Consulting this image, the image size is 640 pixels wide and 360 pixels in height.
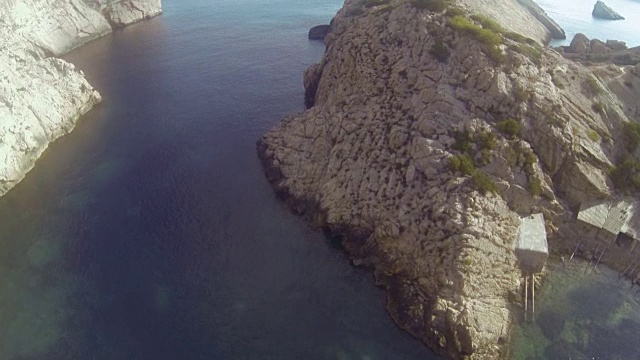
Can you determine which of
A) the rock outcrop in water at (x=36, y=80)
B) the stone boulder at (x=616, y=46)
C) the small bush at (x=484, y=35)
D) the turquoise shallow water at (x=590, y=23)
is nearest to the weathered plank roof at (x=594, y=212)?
the small bush at (x=484, y=35)

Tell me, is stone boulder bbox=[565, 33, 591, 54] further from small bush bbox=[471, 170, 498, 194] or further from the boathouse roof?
the boathouse roof

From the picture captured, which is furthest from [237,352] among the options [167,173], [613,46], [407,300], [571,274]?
[613,46]

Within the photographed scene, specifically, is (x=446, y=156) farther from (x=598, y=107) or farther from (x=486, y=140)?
(x=598, y=107)

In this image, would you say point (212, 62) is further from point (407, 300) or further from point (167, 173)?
point (407, 300)

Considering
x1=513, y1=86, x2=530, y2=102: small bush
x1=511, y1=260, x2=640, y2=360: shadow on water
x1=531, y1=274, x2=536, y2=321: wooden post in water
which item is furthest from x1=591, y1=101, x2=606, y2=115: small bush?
x1=531, y1=274, x2=536, y2=321: wooden post in water

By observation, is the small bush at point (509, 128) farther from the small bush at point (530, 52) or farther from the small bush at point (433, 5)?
the small bush at point (433, 5)
